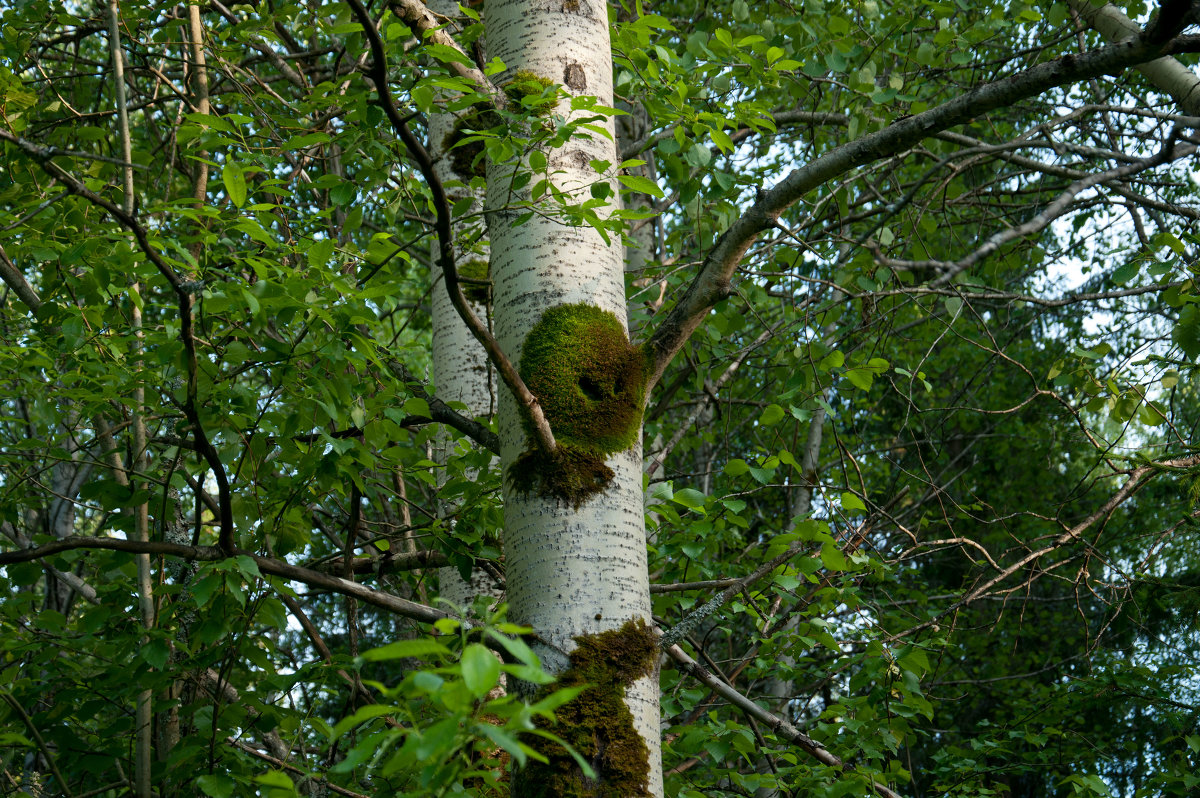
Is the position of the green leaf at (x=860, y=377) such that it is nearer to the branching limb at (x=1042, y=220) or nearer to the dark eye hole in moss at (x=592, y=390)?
the branching limb at (x=1042, y=220)

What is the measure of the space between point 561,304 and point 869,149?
A: 0.76 metres

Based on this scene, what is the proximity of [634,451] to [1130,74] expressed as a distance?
15.2 ft

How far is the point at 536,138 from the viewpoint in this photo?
1.89 m

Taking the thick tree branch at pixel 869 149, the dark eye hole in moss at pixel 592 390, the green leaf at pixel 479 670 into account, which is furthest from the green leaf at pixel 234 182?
the green leaf at pixel 479 670

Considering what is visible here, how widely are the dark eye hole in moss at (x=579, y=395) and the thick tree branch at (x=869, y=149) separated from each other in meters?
0.10

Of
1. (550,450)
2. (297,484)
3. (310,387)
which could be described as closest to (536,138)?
(550,450)

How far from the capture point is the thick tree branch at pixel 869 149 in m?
1.61

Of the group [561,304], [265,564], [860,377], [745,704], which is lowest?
[745,704]

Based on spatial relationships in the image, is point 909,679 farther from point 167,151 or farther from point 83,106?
point 83,106

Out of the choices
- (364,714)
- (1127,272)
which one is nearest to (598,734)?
(364,714)

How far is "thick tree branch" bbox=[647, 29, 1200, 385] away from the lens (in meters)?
1.61

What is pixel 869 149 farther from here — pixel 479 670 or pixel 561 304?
pixel 479 670

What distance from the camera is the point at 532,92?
2131mm

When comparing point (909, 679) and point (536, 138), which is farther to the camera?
point (909, 679)
